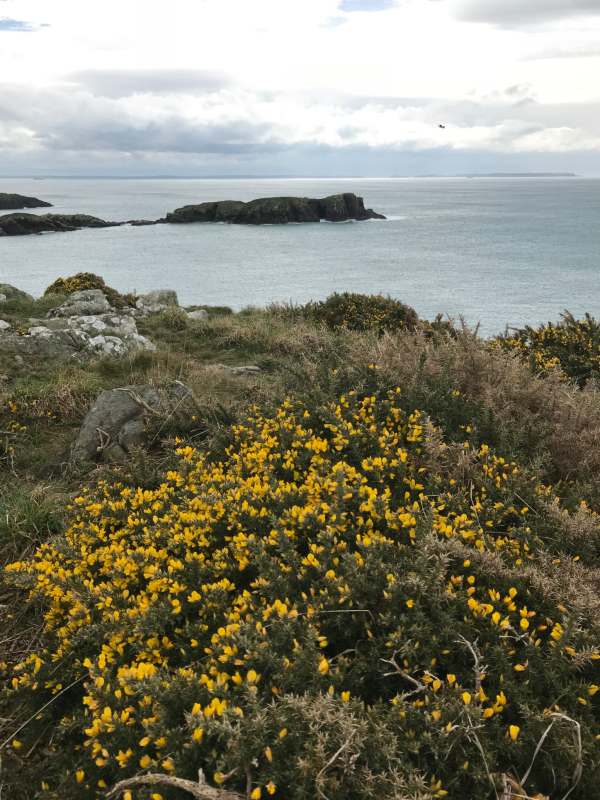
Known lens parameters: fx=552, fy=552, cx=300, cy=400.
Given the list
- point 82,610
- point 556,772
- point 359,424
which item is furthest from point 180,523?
point 556,772

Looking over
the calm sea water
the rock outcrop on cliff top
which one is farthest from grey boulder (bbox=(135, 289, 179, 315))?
the calm sea water

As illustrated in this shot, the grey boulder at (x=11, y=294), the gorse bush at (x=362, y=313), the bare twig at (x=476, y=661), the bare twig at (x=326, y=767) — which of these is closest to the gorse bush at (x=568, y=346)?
the gorse bush at (x=362, y=313)

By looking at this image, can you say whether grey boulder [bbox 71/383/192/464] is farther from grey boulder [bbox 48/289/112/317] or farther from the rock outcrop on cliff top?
grey boulder [bbox 48/289/112/317]

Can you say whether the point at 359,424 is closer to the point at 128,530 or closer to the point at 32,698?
the point at 128,530

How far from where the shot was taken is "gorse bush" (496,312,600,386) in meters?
8.07

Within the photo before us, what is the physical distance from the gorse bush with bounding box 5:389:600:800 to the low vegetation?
14 millimetres

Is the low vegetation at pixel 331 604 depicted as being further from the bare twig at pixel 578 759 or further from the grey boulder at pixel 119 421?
the grey boulder at pixel 119 421

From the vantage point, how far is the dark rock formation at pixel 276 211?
7931cm

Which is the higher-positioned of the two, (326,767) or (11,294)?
(11,294)

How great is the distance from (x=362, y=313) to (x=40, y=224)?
64.1 m

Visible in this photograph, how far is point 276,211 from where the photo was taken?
79562 mm

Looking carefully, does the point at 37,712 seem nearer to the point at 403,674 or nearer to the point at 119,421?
the point at 403,674

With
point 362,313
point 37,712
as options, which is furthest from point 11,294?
point 37,712

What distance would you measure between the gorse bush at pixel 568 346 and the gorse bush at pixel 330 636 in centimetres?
471
